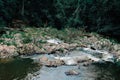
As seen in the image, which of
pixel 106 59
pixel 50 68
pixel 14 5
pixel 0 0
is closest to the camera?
pixel 50 68

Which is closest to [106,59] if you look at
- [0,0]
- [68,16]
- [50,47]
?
[50,47]

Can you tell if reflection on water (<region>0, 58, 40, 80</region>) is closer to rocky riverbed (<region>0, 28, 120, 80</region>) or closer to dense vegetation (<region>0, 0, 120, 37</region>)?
rocky riverbed (<region>0, 28, 120, 80</region>)

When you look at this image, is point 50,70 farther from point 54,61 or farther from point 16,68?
point 16,68

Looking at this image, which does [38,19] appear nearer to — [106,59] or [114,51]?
[114,51]

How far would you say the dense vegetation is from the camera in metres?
37.3

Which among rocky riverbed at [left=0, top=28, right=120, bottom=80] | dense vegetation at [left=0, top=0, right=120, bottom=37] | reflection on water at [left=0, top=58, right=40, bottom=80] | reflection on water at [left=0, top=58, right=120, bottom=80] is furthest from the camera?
dense vegetation at [left=0, top=0, right=120, bottom=37]

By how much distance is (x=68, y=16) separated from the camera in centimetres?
4772

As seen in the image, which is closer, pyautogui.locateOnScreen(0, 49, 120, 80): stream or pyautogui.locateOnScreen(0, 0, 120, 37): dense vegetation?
pyautogui.locateOnScreen(0, 49, 120, 80): stream

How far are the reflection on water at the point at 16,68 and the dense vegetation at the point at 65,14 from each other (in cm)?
1601

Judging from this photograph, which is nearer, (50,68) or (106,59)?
(50,68)

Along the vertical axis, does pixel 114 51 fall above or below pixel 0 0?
below

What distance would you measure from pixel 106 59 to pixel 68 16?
27.0 m

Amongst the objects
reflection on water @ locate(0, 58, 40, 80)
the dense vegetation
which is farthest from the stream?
the dense vegetation

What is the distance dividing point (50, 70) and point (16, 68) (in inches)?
83.4
